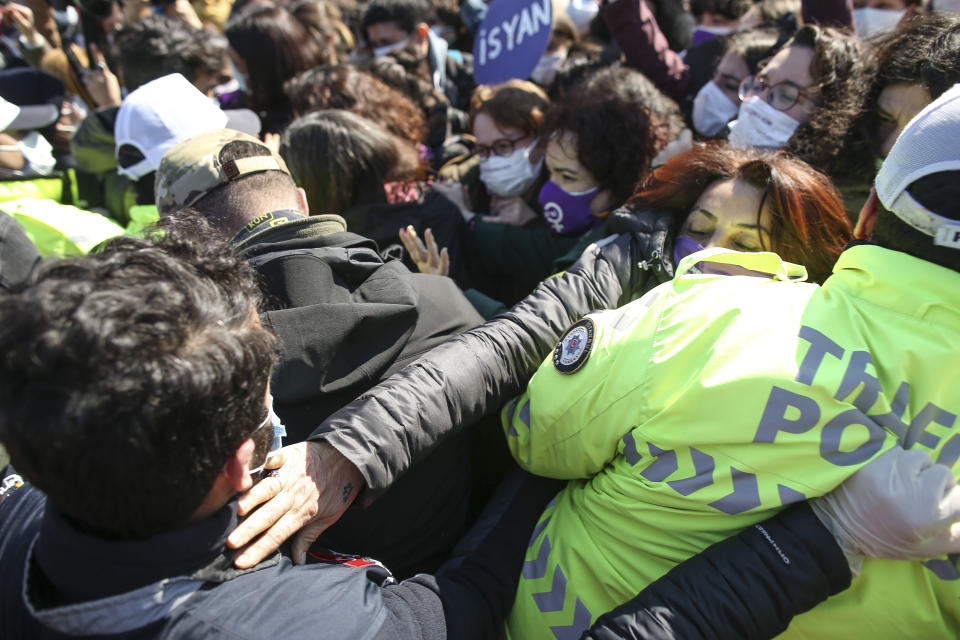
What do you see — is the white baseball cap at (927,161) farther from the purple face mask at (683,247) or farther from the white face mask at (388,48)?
the white face mask at (388,48)

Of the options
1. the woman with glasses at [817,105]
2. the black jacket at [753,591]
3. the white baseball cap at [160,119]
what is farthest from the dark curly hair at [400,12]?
the black jacket at [753,591]

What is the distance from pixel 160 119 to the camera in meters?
2.93

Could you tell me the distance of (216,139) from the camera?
6.89 feet

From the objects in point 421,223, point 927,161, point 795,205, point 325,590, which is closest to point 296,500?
point 325,590

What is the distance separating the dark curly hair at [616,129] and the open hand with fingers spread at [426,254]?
80 cm

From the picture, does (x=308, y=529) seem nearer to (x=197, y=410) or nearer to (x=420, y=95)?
(x=197, y=410)

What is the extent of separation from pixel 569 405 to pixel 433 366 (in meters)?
0.40

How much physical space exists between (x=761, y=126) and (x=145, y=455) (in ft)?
8.80

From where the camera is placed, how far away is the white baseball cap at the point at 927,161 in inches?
44.1

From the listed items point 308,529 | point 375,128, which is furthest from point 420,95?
point 308,529

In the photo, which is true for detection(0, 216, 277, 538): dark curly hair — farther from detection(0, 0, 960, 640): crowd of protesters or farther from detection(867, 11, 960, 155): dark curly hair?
detection(867, 11, 960, 155): dark curly hair

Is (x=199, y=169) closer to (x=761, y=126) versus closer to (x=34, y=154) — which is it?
(x=761, y=126)

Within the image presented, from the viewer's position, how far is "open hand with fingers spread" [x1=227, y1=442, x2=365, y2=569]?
1.16 meters

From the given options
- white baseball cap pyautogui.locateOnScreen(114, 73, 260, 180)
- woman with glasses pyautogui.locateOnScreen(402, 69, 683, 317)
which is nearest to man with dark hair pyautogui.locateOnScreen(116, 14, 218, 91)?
white baseball cap pyautogui.locateOnScreen(114, 73, 260, 180)
